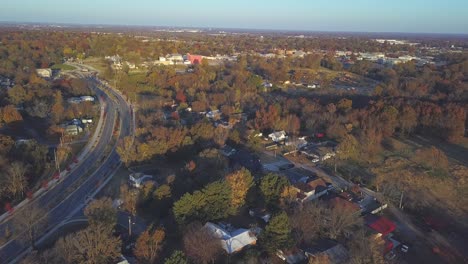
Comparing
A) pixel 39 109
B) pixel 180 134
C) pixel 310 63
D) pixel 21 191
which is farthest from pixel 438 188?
pixel 310 63

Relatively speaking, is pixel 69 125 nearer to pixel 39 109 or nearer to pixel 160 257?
pixel 39 109

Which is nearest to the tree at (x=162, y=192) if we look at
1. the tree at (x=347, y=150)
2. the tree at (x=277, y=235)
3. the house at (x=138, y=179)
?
the house at (x=138, y=179)

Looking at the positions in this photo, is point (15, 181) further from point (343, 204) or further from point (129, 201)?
point (343, 204)

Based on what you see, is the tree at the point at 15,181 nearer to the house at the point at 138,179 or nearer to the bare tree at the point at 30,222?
the bare tree at the point at 30,222

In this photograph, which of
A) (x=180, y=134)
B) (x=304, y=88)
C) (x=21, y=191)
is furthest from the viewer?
(x=304, y=88)

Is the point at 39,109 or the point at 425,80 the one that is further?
the point at 425,80

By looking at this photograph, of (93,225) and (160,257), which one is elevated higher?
(93,225)
